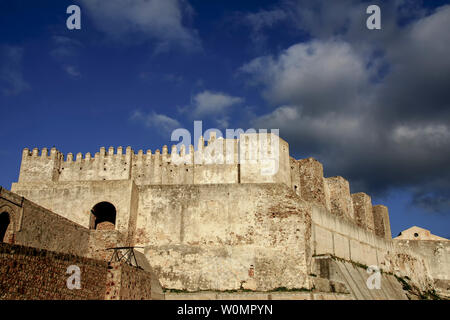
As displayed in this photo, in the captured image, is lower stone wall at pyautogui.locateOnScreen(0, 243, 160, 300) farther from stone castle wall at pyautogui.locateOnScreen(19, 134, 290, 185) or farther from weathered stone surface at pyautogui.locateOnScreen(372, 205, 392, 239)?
weathered stone surface at pyautogui.locateOnScreen(372, 205, 392, 239)

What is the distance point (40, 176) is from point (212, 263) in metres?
13.3

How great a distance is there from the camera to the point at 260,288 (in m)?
18.3

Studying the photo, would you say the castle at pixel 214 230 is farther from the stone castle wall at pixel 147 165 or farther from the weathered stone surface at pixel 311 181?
the weathered stone surface at pixel 311 181

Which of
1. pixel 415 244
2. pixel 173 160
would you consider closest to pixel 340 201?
pixel 415 244

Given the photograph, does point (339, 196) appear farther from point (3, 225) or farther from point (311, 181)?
point (3, 225)

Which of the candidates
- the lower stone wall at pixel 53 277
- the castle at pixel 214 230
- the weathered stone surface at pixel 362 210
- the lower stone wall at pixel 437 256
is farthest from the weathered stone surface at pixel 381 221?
the lower stone wall at pixel 53 277

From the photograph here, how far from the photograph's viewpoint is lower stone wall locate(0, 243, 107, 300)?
9.43 m

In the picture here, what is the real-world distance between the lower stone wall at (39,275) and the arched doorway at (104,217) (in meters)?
8.60

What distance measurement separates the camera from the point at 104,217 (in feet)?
69.6

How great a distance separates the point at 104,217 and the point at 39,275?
11128 mm

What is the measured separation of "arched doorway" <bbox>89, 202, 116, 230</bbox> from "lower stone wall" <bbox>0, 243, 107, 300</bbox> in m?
8.60

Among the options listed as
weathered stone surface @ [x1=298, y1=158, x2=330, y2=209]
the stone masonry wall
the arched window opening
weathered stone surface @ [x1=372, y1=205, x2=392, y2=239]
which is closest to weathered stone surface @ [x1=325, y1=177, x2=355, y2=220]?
weathered stone surface @ [x1=298, y1=158, x2=330, y2=209]

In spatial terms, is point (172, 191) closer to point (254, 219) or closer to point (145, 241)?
point (145, 241)
